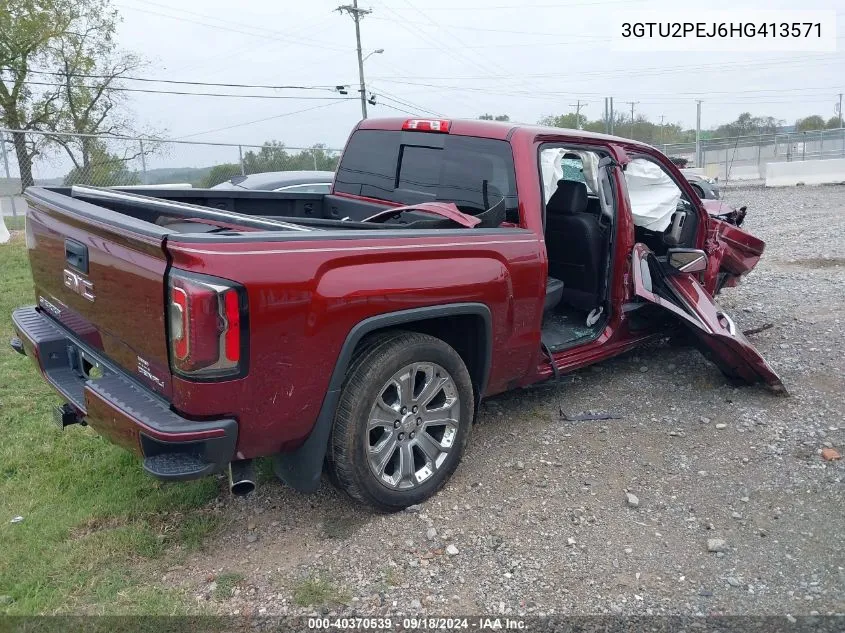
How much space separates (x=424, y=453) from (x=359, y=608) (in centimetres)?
87

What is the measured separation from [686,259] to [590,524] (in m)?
2.14

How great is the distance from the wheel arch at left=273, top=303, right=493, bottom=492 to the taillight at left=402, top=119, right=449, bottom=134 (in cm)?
140

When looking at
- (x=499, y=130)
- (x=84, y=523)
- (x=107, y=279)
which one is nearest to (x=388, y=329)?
(x=107, y=279)

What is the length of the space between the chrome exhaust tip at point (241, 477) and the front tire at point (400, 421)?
16.1 inches

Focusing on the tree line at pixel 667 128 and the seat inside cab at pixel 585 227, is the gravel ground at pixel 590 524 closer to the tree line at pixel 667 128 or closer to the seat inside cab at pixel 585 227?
Result: the seat inside cab at pixel 585 227

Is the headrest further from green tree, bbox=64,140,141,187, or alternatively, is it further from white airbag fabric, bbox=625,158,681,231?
green tree, bbox=64,140,141,187

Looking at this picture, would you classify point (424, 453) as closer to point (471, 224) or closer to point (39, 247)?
point (471, 224)

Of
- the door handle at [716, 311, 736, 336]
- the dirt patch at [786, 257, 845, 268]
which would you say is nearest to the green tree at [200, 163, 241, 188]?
the dirt patch at [786, 257, 845, 268]

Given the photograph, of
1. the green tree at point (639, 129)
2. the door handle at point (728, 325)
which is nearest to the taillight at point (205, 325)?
the door handle at point (728, 325)

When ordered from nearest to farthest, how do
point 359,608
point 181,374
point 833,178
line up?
point 181,374, point 359,608, point 833,178

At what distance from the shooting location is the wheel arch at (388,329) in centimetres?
304

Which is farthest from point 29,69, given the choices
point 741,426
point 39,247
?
point 741,426

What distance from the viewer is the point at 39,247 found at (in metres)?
3.62

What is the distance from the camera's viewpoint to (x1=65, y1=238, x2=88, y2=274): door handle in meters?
3.09
